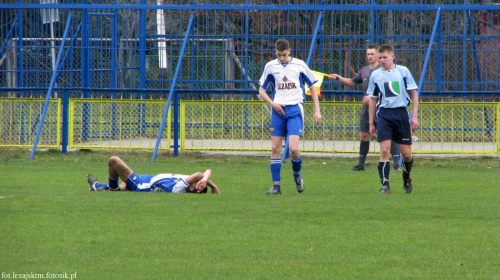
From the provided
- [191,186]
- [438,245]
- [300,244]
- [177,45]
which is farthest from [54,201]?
[177,45]

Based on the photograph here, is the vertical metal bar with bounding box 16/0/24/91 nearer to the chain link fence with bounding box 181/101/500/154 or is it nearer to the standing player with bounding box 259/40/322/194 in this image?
the chain link fence with bounding box 181/101/500/154

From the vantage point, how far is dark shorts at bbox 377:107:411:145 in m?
9.95

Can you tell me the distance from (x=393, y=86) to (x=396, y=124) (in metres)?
0.47

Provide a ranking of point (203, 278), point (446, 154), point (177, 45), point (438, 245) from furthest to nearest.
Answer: point (177, 45) → point (446, 154) → point (438, 245) → point (203, 278)

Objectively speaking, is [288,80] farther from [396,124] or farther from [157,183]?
[157,183]

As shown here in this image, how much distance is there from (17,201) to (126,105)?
7336 millimetres

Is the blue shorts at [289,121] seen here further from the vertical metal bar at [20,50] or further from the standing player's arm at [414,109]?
the vertical metal bar at [20,50]

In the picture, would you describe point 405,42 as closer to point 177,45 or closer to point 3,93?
point 177,45

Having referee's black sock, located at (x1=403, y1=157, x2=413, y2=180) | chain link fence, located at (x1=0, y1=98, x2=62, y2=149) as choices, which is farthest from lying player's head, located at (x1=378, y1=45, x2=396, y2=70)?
chain link fence, located at (x1=0, y1=98, x2=62, y2=149)

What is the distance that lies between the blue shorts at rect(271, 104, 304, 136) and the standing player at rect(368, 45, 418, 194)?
0.89 m

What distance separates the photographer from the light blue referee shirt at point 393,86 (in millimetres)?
9906

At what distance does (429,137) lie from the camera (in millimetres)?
16109

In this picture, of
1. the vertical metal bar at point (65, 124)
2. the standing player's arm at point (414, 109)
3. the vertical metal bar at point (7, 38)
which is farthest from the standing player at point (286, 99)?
the vertical metal bar at point (7, 38)

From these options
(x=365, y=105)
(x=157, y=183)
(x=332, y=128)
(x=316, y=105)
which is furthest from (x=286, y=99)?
(x=332, y=128)
